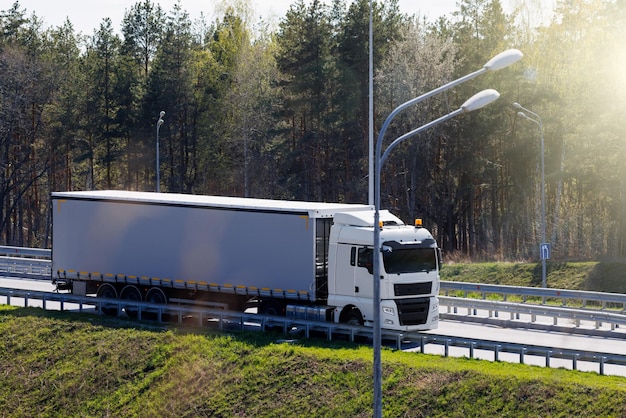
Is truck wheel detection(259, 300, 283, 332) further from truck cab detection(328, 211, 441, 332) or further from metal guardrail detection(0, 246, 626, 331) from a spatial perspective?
metal guardrail detection(0, 246, 626, 331)

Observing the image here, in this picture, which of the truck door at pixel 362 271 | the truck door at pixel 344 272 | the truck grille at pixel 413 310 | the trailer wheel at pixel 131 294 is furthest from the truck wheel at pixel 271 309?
the trailer wheel at pixel 131 294

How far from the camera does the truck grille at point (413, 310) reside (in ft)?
83.8

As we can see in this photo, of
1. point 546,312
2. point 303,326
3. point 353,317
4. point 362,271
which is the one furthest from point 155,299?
point 546,312

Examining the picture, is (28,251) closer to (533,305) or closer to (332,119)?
(332,119)

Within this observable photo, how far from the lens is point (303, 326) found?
26.7 m

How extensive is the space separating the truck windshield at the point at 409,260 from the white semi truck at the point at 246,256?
0.03m

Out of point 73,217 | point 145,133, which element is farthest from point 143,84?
point 73,217

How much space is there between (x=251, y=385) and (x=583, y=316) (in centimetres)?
1022

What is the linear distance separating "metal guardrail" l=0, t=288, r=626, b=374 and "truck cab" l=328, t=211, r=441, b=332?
0.59 m

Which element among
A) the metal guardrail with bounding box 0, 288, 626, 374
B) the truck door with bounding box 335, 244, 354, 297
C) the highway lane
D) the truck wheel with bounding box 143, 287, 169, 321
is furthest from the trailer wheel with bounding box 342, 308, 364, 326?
the truck wheel with bounding box 143, 287, 169, 321

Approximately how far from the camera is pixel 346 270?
85.9 ft

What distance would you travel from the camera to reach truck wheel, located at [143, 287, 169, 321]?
30500 mm

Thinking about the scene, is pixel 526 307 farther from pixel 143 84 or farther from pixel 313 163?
pixel 143 84

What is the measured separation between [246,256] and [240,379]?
16.9 feet
